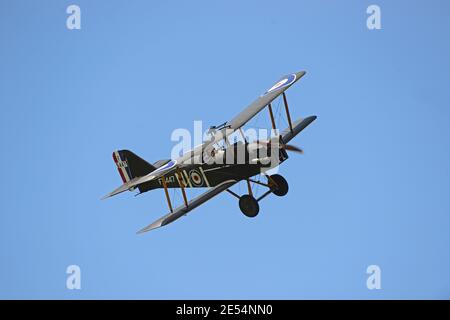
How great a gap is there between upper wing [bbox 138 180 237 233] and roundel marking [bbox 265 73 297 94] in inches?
159

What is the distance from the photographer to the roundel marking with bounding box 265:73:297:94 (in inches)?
1246

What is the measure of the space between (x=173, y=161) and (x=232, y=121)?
2489 mm

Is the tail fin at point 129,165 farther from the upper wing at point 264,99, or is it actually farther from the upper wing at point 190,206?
the upper wing at point 264,99

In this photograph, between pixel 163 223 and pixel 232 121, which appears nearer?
pixel 163 223

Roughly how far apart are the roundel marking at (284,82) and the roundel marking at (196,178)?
3.88 m

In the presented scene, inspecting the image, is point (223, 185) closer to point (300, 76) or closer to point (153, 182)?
point (153, 182)

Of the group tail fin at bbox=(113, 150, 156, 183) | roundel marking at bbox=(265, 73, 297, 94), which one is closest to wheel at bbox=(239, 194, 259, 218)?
tail fin at bbox=(113, 150, 156, 183)

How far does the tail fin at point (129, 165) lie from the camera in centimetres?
3178

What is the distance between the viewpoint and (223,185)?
96.1ft

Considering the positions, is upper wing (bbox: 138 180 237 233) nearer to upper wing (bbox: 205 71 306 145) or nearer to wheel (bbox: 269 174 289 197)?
upper wing (bbox: 205 71 306 145)

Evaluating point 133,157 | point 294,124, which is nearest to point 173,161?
point 133,157
